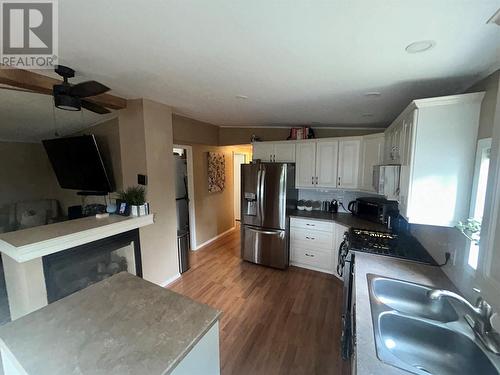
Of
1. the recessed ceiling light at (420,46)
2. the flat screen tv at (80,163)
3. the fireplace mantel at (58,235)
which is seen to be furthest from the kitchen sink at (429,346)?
the flat screen tv at (80,163)

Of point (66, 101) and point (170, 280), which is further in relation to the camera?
point (170, 280)

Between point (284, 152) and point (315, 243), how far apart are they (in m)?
1.60

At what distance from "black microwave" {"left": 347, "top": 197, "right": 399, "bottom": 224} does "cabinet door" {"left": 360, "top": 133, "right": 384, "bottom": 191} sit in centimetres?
21

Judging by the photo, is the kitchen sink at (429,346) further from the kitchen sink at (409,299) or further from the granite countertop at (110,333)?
the granite countertop at (110,333)

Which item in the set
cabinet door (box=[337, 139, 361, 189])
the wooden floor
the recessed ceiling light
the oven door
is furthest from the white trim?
the recessed ceiling light

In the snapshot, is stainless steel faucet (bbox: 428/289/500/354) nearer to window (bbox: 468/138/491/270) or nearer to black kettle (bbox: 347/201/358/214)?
window (bbox: 468/138/491/270)

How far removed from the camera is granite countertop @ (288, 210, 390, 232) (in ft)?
9.21

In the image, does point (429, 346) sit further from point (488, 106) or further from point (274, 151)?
point (274, 151)

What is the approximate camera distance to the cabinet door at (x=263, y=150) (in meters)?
3.78

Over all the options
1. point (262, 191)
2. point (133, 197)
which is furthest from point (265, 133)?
point (133, 197)

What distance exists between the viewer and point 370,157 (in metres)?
3.03

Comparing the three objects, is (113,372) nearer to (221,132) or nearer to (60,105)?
(60,105)

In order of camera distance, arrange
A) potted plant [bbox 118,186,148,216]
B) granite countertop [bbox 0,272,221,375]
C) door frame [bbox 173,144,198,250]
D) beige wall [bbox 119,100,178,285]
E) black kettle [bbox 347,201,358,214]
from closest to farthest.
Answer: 1. granite countertop [bbox 0,272,221,375]
2. potted plant [bbox 118,186,148,216]
3. beige wall [bbox 119,100,178,285]
4. black kettle [bbox 347,201,358,214]
5. door frame [bbox 173,144,198,250]

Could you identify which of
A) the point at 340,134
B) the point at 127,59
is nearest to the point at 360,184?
the point at 340,134
